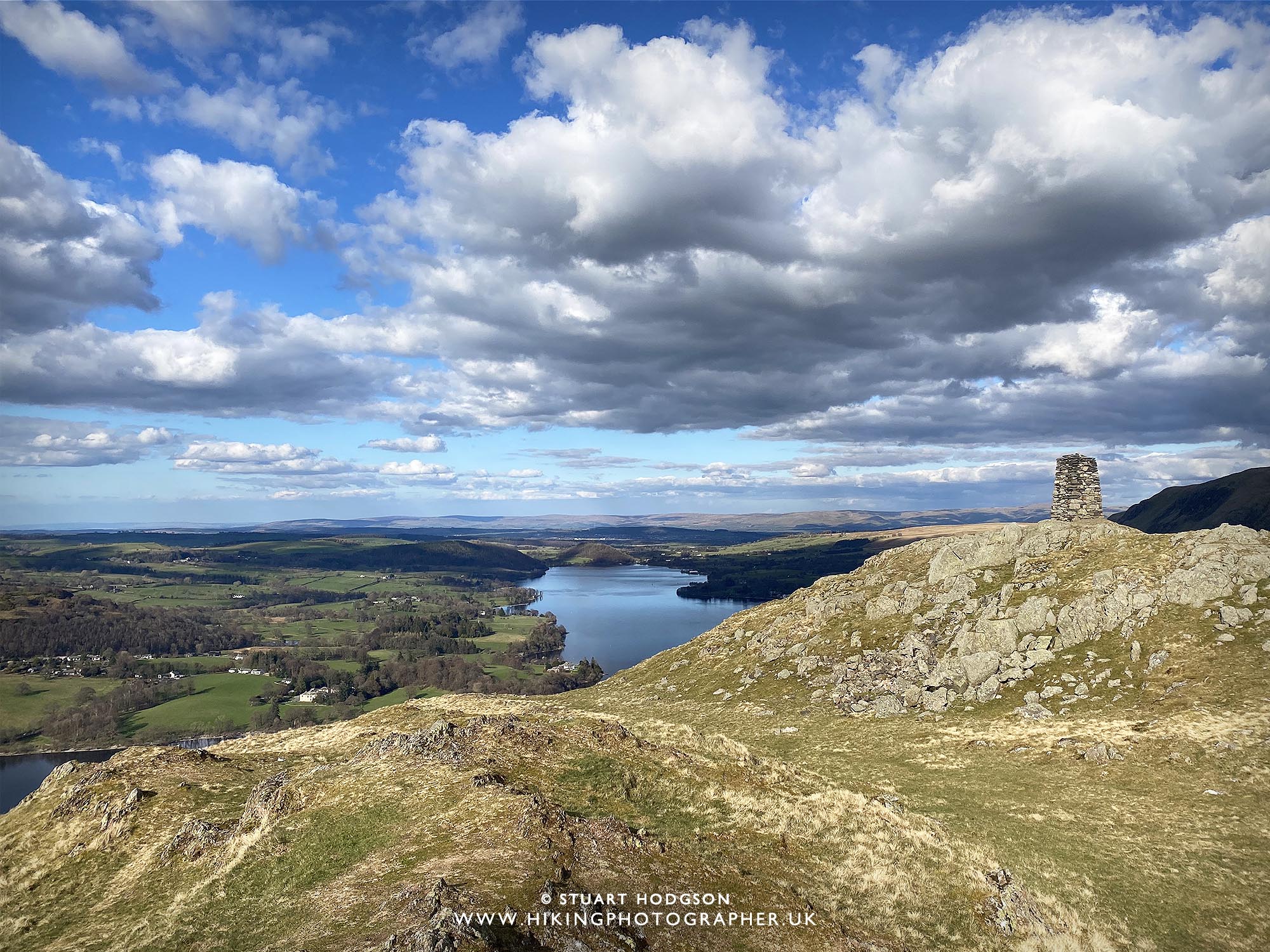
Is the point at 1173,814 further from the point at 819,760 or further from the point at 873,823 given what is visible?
the point at 819,760

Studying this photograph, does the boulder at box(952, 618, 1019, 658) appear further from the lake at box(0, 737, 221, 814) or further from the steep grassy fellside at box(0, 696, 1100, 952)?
the lake at box(0, 737, 221, 814)

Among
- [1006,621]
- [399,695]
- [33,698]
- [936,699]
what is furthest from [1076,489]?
[33,698]

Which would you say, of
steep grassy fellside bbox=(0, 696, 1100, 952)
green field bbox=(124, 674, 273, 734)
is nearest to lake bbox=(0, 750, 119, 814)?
green field bbox=(124, 674, 273, 734)

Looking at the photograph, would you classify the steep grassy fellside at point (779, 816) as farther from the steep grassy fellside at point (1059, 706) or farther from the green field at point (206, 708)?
the green field at point (206, 708)

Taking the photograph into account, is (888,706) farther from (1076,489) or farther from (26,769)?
(26,769)

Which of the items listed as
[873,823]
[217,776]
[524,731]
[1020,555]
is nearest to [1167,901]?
[873,823]

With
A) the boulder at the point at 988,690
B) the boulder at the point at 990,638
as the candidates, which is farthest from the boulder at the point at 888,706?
the boulder at the point at 990,638

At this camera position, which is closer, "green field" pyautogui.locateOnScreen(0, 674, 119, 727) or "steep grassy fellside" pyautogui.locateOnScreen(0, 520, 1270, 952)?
"steep grassy fellside" pyautogui.locateOnScreen(0, 520, 1270, 952)
